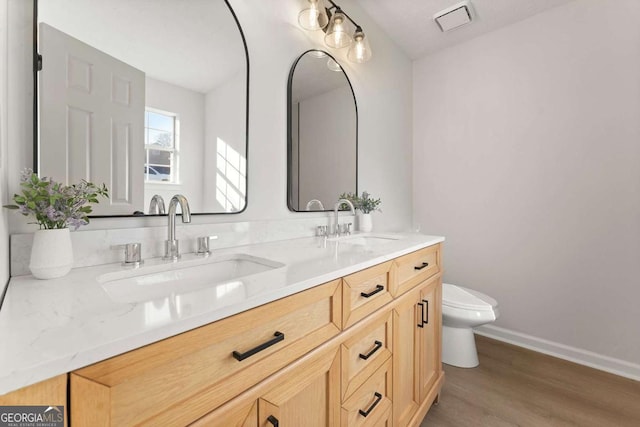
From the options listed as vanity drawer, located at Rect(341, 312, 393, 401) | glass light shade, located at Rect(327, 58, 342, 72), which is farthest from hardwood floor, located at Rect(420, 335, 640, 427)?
glass light shade, located at Rect(327, 58, 342, 72)

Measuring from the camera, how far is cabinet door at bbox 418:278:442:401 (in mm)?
1357

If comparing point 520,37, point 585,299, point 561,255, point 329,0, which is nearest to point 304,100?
point 329,0

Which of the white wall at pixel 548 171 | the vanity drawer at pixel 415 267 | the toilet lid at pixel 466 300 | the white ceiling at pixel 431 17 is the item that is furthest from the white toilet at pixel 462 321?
the white ceiling at pixel 431 17

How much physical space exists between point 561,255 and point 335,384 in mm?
2084

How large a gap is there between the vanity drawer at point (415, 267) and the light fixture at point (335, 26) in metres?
1.36

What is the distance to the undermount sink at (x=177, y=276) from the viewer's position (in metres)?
0.74

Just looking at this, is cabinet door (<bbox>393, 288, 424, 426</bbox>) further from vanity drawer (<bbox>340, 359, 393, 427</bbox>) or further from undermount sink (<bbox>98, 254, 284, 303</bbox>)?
undermount sink (<bbox>98, 254, 284, 303</bbox>)

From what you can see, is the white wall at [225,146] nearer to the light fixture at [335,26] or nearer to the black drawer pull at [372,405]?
the light fixture at [335,26]

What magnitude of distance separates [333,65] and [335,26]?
21 centimetres

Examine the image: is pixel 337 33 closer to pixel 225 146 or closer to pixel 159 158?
pixel 225 146

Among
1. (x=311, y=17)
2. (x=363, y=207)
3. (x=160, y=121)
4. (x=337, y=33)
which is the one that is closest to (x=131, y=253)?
(x=160, y=121)

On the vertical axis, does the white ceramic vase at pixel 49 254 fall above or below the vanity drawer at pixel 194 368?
above

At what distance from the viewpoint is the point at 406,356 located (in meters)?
1.22

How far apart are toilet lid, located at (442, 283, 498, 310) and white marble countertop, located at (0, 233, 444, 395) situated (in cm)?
133
